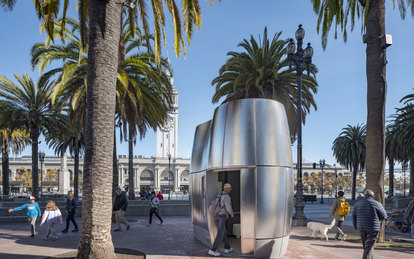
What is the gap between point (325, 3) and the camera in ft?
45.8

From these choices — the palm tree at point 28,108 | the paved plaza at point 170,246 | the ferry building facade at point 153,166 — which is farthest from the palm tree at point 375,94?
the ferry building facade at point 153,166

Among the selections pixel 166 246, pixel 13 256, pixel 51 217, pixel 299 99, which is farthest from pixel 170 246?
pixel 299 99

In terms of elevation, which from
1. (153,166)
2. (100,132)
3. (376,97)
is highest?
(376,97)

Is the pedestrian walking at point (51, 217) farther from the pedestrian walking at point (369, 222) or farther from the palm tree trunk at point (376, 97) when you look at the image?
the palm tree trunk at point (376, 97)

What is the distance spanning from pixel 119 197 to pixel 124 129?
7316 millimetres

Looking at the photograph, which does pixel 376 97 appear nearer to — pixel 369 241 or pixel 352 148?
pixel 369 241

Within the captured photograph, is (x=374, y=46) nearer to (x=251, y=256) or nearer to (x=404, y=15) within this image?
(x=404, y=15)

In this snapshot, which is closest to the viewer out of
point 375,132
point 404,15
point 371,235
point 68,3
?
point 371,235

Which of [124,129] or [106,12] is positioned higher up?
[106,12]

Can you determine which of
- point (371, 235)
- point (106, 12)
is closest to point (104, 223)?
point (106, 12)

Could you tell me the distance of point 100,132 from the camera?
7.79 meters

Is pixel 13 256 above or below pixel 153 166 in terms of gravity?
above

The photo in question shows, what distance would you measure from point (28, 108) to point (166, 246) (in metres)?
19.2

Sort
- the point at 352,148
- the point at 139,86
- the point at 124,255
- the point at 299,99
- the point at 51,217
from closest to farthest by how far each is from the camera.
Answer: the point at 124,255 → the point at 51,217 → the point at 299,99 → the point at 139,86 → the point at 352,148
